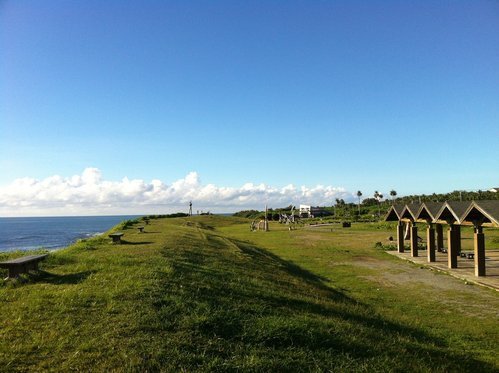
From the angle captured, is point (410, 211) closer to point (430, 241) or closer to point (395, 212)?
point (395, 212)

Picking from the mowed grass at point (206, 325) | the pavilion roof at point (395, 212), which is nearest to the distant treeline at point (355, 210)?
the pavilion roof at point (395, 212)

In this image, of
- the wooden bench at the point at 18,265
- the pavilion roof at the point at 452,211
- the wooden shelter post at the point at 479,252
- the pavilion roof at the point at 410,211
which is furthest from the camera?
the pavilion roof at the point at 410,211

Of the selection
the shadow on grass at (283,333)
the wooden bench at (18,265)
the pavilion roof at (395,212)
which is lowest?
the shadow on grass at (283,333)

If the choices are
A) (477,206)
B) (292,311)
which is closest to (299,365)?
(292,311)

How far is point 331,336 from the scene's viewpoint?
23.0ft

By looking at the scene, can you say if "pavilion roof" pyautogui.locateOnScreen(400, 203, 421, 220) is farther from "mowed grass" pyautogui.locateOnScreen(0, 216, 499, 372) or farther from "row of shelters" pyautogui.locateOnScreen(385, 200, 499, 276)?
"mowed grass" pyautogui.locateOnScreen(0, 216, 499, 372)

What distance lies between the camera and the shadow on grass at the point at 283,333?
19.5 ft

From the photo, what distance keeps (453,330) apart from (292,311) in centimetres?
489

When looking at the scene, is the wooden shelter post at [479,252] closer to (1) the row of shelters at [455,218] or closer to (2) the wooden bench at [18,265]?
(1) the row of shelters at [455,218]

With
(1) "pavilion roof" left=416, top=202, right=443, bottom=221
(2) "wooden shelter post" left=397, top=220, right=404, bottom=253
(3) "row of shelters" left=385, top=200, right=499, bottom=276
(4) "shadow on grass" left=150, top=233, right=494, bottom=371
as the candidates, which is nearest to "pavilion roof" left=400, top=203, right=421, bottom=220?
(3) "row of shelters" left=385, top=200, right=499, bottom=276

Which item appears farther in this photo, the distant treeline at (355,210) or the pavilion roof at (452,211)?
the distant treeline at (355,210)

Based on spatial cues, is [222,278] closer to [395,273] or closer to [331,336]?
[331,336]

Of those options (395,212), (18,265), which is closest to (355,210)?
(395,212)

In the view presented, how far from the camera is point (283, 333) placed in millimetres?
6781
